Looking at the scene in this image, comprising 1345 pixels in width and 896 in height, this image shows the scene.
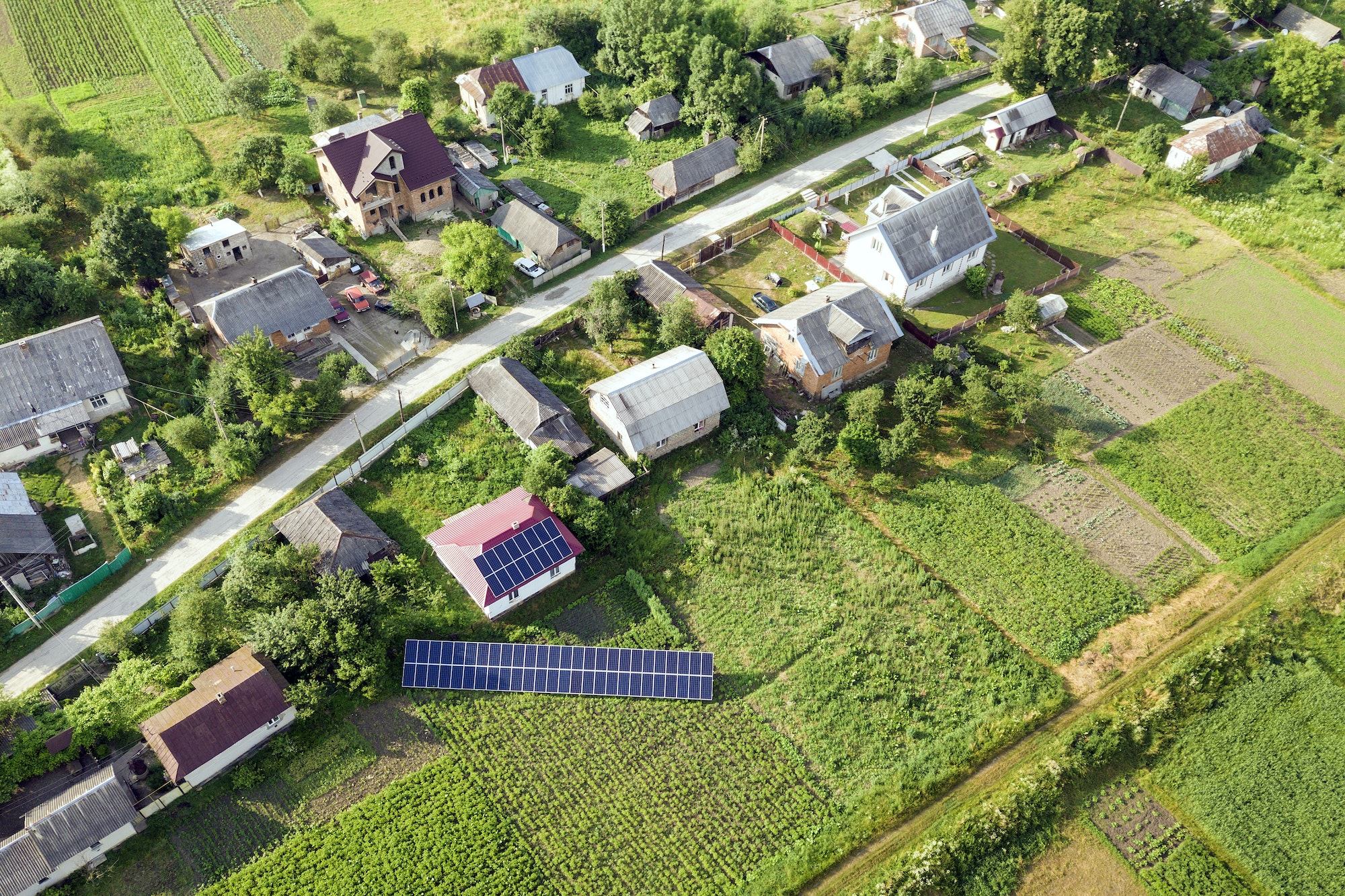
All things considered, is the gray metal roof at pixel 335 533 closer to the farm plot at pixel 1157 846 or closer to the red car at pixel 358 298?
the red car at pixel 358 298

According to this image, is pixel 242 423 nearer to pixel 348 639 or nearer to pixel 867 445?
pixel 348 639

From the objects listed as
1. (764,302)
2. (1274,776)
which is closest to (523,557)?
(764,302)

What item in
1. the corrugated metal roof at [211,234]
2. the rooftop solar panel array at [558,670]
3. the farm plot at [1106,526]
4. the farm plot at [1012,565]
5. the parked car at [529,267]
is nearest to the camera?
the rooftop solar panel array at [558,670]

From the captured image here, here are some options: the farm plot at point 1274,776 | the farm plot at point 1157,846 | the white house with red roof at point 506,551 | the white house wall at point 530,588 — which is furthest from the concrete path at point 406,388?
the farm plot at point 1274,776

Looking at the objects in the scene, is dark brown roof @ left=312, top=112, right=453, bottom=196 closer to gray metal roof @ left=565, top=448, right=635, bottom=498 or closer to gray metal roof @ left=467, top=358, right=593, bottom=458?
gray metal roof @ left=467, top=358, right=593, bottom=458

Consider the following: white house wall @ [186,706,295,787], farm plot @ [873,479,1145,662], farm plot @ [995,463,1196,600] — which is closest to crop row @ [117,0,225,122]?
white house wall @ [186,706,295,787]

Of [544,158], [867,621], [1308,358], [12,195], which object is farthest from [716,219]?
[12,195]
